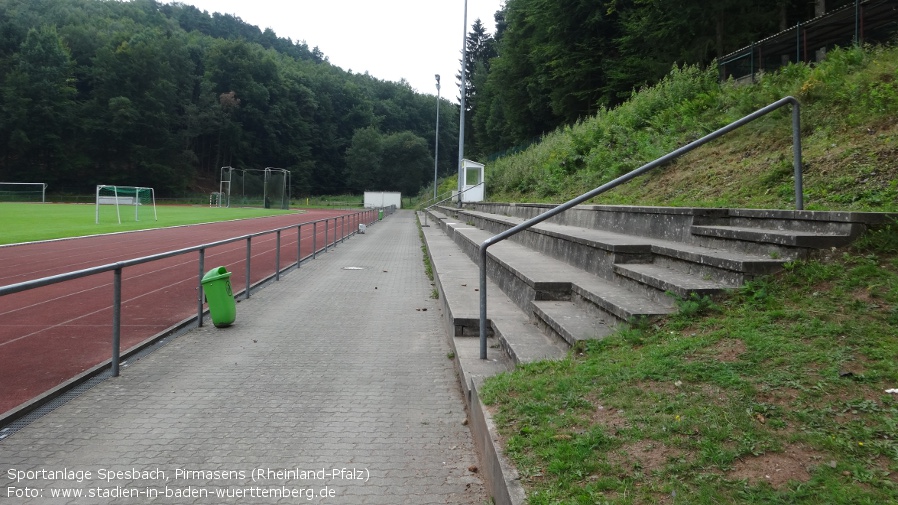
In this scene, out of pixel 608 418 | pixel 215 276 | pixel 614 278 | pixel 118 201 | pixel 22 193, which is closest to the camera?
pixel 608 418

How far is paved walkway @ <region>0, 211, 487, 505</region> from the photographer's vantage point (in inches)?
142

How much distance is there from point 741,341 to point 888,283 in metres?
1.00

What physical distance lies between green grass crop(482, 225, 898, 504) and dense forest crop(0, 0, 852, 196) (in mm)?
18861

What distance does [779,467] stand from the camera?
2.64 m

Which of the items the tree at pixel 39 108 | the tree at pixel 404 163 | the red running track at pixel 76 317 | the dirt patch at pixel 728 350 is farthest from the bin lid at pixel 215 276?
the tree at pixel 404 163

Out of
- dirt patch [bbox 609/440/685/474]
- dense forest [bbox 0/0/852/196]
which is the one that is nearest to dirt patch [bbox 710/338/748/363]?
dirt patch [bbox 609/440/685/474]

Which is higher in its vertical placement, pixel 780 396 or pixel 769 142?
pixel 769 142

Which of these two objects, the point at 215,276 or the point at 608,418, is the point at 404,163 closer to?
the point at 215,276

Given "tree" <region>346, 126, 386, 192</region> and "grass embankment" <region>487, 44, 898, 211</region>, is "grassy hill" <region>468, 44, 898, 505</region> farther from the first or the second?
"tree" <region>346, 126, 386, 192</region>

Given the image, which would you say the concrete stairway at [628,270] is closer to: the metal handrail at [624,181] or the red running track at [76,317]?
the metal handrail at [624,181]

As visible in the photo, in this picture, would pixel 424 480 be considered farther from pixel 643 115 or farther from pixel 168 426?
pixel 643 115

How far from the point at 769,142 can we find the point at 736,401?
6.93 meters

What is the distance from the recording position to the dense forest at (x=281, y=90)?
33.2 m

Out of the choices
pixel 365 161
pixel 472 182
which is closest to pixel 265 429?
pixel 472 182
